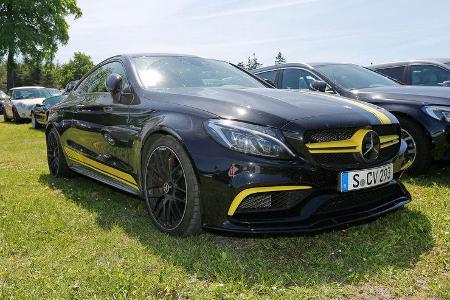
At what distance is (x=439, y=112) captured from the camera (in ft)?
15.8

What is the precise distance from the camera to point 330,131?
9.88 ft

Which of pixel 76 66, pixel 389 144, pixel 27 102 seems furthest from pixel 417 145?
pixel 76 66

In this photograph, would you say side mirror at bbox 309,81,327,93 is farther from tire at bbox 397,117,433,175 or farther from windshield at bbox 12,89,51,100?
windshield at bbox 12,89,51,100

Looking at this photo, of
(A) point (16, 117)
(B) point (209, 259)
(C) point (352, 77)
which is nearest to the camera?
(B) point (209, 259)

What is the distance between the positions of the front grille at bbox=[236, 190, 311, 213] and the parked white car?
48.2 feet

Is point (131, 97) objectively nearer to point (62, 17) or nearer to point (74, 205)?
point (74, 205)

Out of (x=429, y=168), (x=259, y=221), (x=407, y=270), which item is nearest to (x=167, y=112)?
(x=259, y=221)

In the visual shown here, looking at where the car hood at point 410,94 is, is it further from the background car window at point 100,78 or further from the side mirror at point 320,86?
the background car window at point 100,78

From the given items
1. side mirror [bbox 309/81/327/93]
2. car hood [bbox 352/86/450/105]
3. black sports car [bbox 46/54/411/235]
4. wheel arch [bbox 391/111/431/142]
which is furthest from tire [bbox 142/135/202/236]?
car hood [bbox 352/86/450/105]

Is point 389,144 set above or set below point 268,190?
above

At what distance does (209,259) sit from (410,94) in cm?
318

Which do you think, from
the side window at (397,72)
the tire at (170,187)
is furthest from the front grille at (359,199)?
the side window at (397,72)

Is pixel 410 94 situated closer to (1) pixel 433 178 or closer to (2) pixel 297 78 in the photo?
(1) pixel 433 178

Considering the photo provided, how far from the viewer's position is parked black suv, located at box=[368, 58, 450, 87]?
7.35 meters
